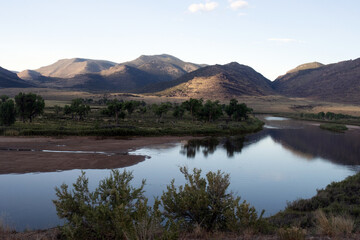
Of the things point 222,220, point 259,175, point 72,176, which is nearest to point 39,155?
point 72,176

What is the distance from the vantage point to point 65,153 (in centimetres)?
3706

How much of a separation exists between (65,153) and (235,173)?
22.1 m

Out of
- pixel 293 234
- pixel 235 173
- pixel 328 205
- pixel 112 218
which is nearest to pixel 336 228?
pixel 293 234

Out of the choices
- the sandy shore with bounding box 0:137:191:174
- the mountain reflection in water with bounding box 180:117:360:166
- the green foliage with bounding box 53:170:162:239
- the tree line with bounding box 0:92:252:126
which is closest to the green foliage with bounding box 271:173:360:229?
the green foliage with bounding box 53:170:162:239

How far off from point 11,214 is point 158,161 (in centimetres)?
1978

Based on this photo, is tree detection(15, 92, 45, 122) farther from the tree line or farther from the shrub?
the shrub

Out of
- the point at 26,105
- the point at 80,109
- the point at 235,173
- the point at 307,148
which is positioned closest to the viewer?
the point at 235,173

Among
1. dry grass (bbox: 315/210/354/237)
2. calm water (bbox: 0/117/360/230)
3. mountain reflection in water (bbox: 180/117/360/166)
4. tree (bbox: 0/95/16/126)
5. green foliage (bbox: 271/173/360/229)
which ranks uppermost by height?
tree (bbox: 0/95/16/126)

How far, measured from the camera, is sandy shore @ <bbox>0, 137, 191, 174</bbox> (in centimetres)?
3055

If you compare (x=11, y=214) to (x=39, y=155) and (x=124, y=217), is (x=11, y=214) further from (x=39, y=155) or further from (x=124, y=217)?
(x=39, y=155)

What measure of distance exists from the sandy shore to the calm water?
219 cm

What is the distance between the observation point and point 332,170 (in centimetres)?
3309

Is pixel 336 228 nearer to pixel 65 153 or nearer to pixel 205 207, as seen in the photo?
pixel 205 207

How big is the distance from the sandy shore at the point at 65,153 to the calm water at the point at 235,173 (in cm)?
219
